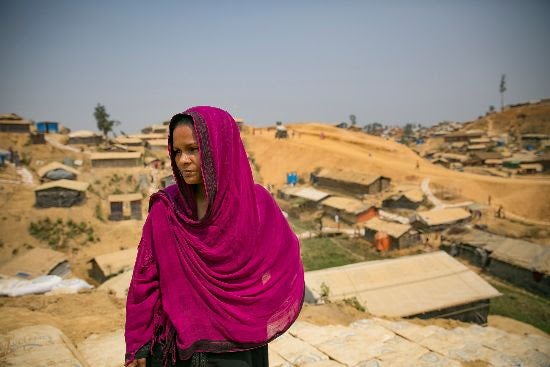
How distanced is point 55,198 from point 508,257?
24.6 meters

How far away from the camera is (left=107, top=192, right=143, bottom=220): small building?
A: 22031 millimetres

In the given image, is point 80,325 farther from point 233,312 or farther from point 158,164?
point 158,164

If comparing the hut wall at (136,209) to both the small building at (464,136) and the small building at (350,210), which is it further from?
the small building at (464,136)

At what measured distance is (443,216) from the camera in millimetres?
22406

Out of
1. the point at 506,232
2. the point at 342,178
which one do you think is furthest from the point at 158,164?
the point at 506,232

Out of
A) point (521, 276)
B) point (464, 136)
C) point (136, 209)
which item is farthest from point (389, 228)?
point (464, 136)

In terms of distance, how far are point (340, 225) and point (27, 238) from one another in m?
18.5

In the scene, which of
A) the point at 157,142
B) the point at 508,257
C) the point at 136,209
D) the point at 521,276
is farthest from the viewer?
the point at 157,142

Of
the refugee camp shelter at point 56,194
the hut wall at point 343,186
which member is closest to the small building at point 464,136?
the hut wall at point 343,186

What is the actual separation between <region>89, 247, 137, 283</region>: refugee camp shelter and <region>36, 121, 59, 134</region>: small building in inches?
1306

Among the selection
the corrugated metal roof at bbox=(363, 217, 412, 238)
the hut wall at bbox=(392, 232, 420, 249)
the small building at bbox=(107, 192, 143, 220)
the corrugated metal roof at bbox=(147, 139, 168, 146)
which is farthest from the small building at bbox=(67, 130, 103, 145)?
the hut wall at bbox=(392, 232, 420, 249)

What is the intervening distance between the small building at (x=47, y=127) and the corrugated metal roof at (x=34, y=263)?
32.4 meters

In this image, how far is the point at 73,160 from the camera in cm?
3103

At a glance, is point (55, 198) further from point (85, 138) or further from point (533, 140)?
point (533, 140)
